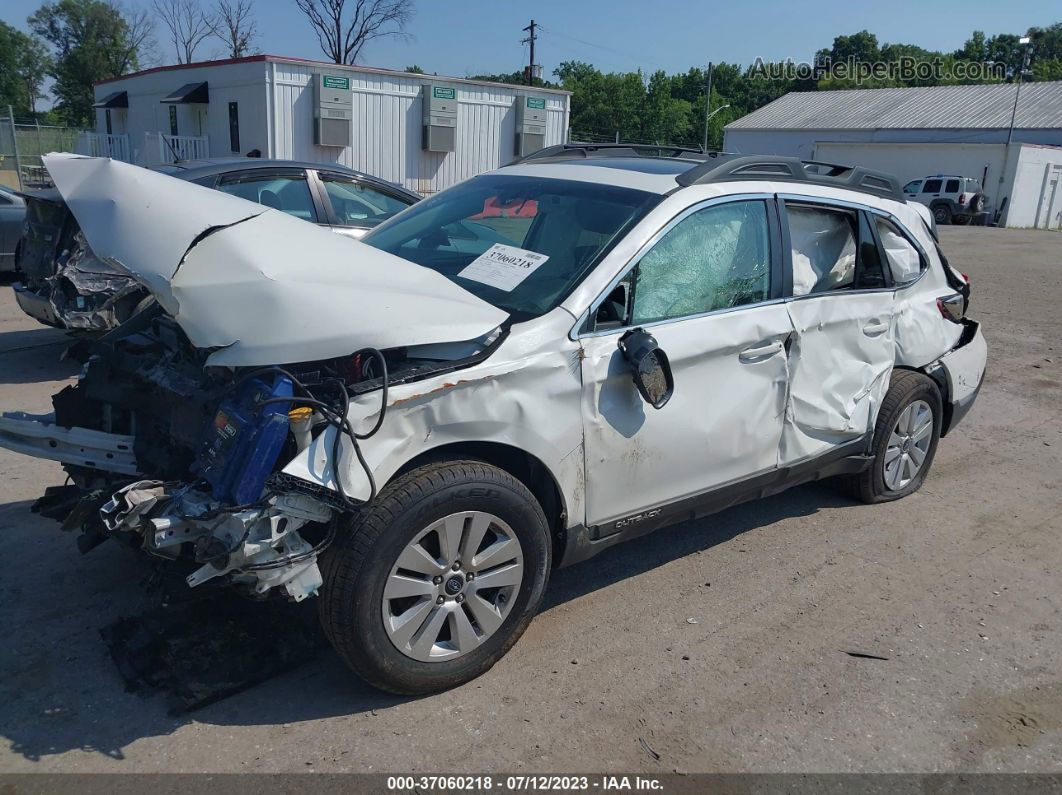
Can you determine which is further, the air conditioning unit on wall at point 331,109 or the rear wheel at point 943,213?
the rear wheel at point 943,213

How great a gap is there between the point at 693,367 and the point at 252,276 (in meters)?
1.83

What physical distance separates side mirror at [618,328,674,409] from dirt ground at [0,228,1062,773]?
1.05 metres

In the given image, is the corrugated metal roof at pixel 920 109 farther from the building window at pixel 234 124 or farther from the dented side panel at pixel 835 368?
the dented side panel at pixel 835 368

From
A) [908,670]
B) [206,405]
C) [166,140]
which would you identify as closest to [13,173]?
[166,140]

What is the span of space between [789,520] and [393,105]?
62.6 feet

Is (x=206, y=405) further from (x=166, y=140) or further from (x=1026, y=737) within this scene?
(x=166, y=140)

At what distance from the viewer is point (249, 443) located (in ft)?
9.34

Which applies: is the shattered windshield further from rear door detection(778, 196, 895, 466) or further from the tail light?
the tail light

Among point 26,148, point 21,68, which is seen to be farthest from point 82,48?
point 26,148

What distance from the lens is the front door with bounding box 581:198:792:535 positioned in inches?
138

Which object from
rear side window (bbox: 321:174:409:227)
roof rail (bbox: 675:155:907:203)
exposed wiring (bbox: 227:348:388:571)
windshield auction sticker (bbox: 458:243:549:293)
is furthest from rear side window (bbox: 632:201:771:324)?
rear side window (bbox: 321:174:409:227)

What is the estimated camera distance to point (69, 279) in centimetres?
664

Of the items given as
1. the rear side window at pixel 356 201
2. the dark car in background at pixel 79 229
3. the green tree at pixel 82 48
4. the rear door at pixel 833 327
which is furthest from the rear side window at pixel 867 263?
the green tree at pixel 82 48

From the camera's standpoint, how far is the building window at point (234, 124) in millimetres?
21312
